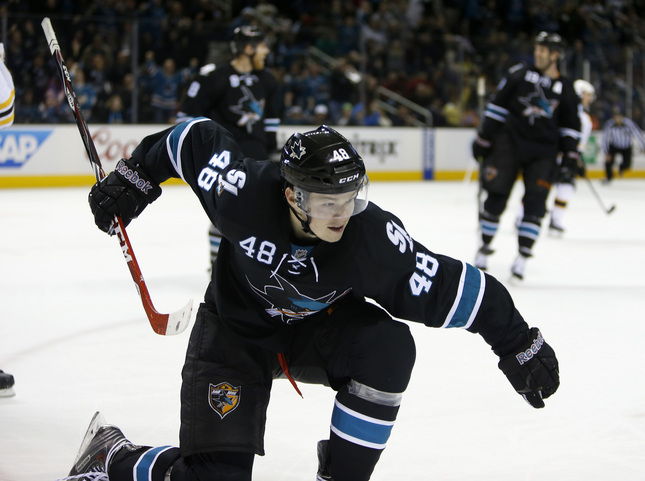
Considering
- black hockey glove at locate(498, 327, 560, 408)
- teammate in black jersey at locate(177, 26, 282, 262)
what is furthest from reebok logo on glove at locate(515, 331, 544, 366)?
teammate in black jersey at locate(177, 26, 282, 262)

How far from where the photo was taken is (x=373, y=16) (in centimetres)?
1327

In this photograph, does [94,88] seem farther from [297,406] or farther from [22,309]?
[297,406]

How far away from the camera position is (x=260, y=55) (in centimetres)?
470

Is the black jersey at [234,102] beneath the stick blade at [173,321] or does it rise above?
beneath

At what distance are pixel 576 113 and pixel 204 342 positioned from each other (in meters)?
3.53

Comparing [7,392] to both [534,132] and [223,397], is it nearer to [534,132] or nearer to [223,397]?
[223,397]

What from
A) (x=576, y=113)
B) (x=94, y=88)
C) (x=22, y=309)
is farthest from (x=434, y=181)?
(x=22, y=309)

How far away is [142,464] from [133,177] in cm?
73

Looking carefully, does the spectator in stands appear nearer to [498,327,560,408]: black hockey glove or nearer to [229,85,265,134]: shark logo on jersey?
[229,85,265,134]: shark logo on jersey

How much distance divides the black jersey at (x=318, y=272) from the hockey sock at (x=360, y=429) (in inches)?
7.9

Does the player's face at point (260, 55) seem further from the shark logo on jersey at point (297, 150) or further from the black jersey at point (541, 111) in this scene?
the shark logo on jersey at point (297, 150)

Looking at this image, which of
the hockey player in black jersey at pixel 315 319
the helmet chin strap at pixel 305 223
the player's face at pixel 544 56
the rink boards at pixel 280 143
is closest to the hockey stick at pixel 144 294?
the hockey player in black jersey at pixel 315 319

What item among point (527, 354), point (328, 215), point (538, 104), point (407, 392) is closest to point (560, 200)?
point (538, 104)

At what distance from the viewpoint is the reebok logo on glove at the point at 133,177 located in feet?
7.22
